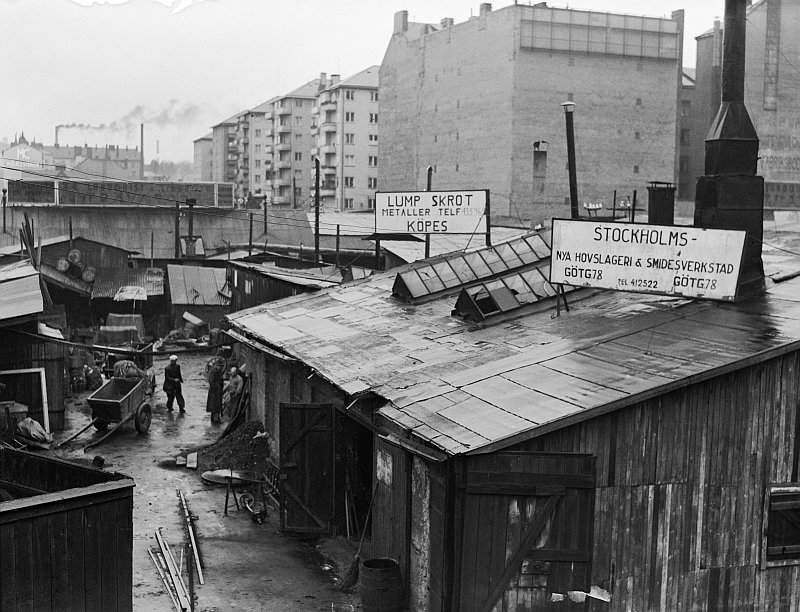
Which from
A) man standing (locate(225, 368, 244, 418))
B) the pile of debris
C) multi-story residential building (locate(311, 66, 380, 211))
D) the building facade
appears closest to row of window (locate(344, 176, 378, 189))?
multi-story residential building (locate(311, 66, 380, 211))

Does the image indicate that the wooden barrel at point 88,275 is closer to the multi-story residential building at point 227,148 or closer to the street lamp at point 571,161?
the street lamp at point 571,161

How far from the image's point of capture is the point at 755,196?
18.2 meters

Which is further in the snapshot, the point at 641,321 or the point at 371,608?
A: the point at 641,321

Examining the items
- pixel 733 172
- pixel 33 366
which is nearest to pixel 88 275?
pixel 33 366

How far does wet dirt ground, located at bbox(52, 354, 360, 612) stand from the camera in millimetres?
15344

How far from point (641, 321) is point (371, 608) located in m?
6.48

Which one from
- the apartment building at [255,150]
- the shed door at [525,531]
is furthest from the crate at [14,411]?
the apartment building at [255,150]

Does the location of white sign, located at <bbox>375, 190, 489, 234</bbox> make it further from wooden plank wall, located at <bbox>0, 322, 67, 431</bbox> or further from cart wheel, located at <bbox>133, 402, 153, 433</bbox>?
wooden plank wall, located at <bbox>0, 322, 67, 431</bbox>

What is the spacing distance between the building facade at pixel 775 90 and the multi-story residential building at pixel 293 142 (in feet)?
227

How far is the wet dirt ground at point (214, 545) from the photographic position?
50.3ft

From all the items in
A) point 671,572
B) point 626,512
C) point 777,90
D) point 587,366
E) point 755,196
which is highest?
point 777,90

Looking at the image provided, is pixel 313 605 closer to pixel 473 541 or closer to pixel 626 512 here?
pixel 473 541

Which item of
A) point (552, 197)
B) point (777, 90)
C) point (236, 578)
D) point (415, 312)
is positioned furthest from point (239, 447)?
point (777, 90)

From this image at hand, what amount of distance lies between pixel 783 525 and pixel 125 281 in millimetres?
43992
